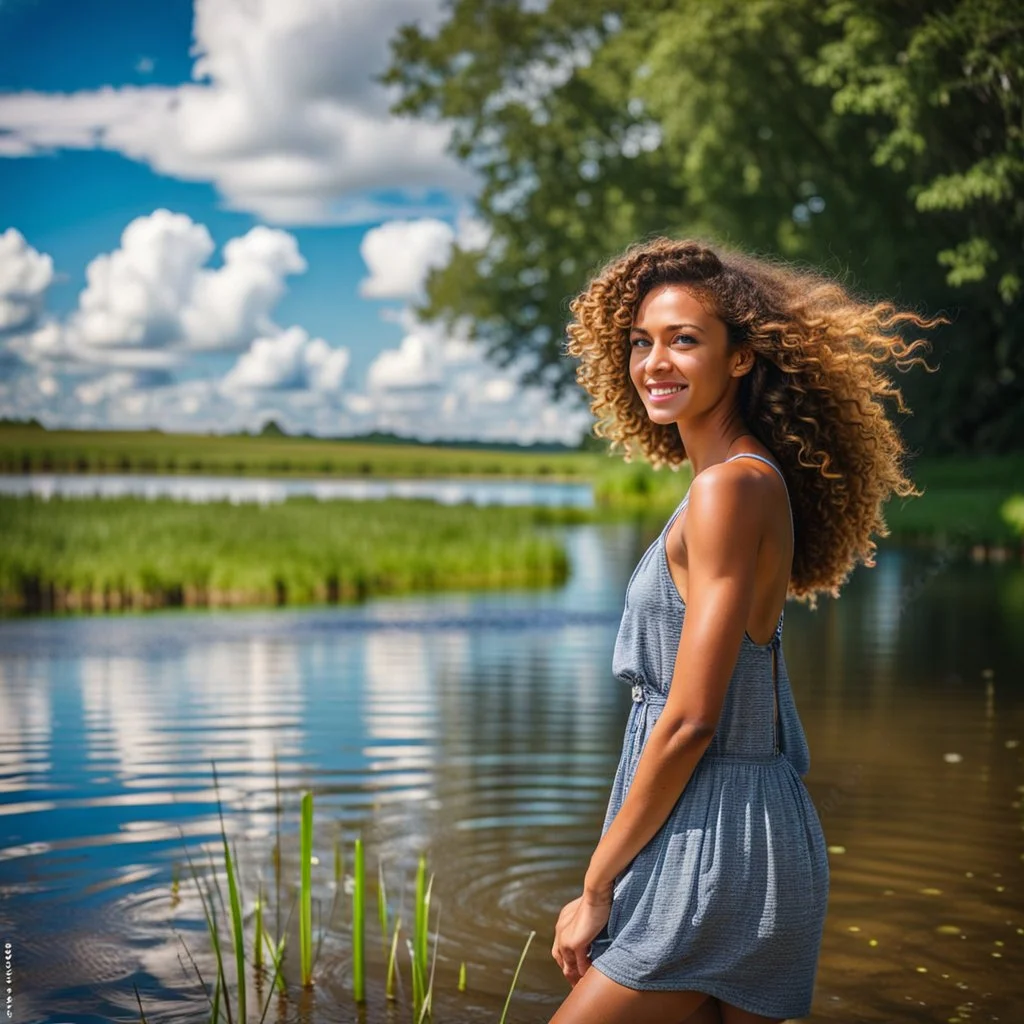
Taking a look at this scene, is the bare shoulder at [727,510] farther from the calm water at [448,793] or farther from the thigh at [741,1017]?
the calm water at [448,793]

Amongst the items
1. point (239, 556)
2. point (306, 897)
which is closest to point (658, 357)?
point (306, 897)

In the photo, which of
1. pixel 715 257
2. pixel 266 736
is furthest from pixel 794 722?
pixel 266 736

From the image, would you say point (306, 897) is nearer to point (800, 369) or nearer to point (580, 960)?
point (580, 960)

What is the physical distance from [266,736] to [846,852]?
4.05 meters

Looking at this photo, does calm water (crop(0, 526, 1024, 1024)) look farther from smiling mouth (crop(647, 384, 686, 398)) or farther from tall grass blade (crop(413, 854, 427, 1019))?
smiling mouth (crop(647, 384, 686, 398))

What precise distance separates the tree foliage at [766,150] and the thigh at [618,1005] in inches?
645

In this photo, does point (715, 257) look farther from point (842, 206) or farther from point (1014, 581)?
point (842, 206)

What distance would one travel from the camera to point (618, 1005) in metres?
2.51

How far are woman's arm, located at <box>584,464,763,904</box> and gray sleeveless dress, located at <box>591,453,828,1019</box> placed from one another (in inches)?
3.1

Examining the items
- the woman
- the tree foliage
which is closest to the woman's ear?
the woman

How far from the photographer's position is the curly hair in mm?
2705

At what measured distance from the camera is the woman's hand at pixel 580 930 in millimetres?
2559

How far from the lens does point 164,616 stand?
58.2 ft

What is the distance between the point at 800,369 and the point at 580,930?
3.33 feet
